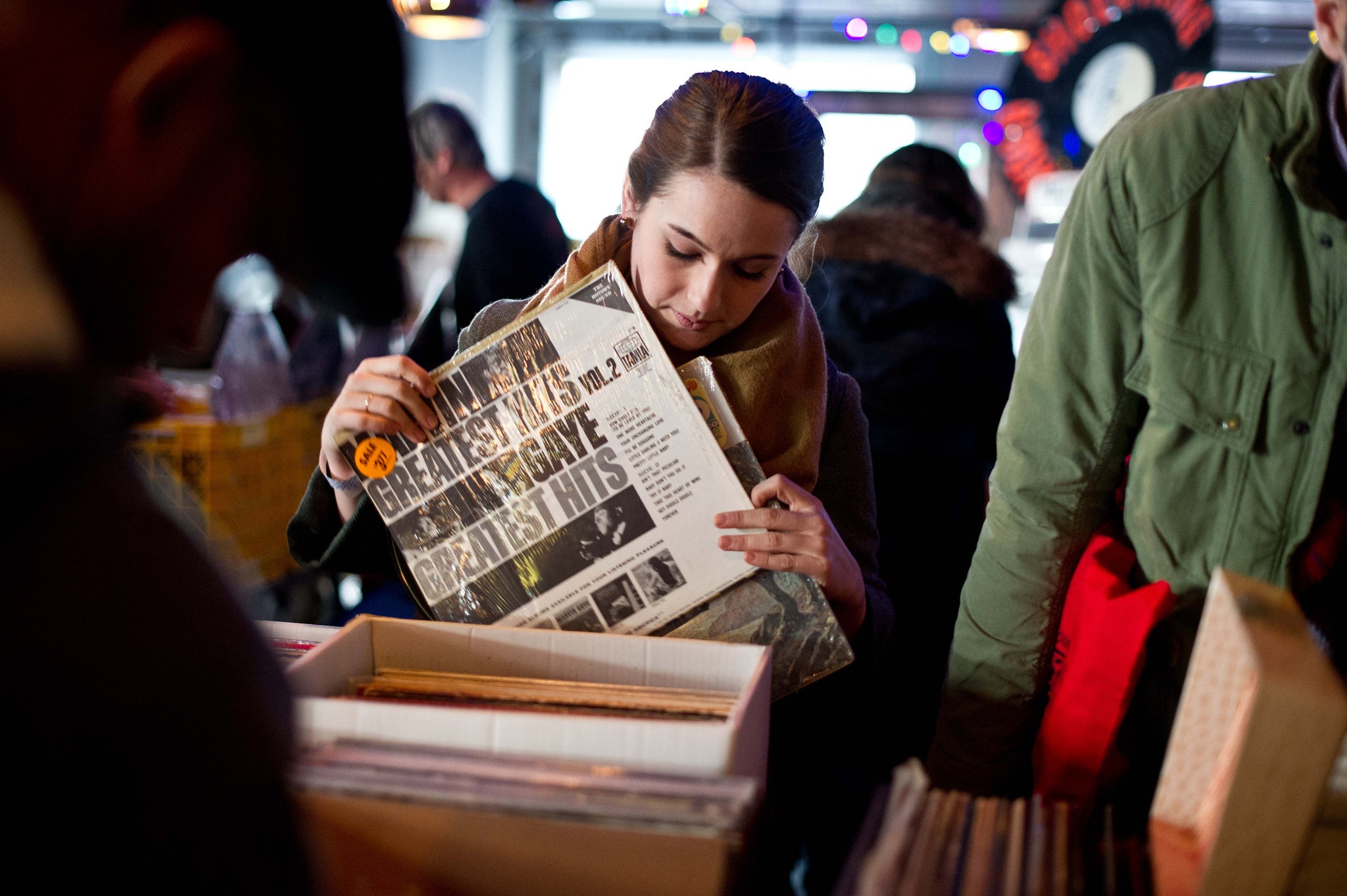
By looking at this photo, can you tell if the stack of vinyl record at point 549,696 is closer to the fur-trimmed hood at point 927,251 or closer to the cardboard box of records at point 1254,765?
the cardboard box of records at point 1254,765

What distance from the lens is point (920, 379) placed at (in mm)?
2064

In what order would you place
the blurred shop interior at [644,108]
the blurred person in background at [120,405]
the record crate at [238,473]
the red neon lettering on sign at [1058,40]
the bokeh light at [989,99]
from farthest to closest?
1. the bokeh light at [989,99]
2. the red neon lettering on sign at [1058,40]
3. the blurred shop interior at [644,108]
4. the record crate at [238,473]
5. the blurred person in background at [120,405]

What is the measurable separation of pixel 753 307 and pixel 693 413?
28 centimetres

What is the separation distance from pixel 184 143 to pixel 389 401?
745 mm

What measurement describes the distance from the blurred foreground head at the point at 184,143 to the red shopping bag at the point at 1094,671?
2.93 feet

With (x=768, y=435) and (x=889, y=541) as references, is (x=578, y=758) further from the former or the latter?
(x=889, y=541)

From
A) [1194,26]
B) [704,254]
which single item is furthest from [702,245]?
[1194,26]

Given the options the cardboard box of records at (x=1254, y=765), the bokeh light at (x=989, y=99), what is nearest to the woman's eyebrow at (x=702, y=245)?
the cardboard box of records at (x=1254, y=765)

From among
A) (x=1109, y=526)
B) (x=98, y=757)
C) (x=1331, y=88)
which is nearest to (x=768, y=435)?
(x=1109, y=526)

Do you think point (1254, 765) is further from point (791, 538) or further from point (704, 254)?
point (704, 254)

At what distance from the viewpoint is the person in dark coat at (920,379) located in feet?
6.78

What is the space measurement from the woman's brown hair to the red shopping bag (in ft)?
1.98

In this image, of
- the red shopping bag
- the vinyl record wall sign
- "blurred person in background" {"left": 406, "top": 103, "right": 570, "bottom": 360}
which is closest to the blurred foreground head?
the red shopping bag

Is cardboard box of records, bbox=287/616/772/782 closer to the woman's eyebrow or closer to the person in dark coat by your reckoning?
the woman's eyebrow
